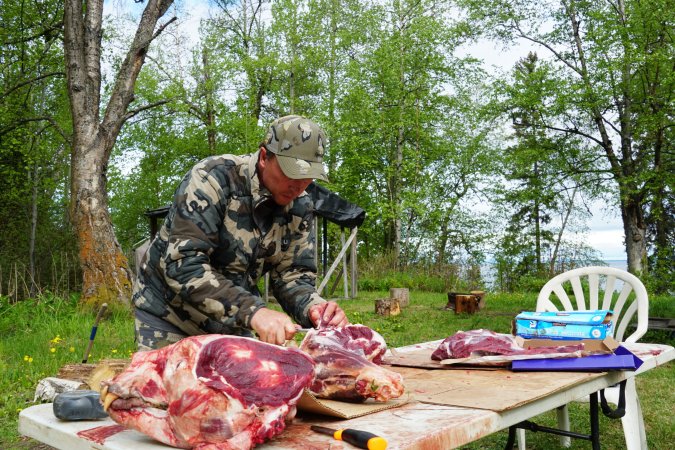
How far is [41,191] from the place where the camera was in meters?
24.2

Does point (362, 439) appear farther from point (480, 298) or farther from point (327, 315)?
point (480, 298)

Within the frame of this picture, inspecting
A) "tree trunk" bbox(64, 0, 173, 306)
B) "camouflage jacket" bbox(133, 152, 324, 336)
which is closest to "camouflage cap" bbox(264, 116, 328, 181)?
"camouflage jacket" bbox(133, 152, 324, 336)

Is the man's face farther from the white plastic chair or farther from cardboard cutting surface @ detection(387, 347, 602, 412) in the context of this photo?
the white plastic chair

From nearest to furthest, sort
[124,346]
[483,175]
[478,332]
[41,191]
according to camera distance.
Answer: [478,332], [124,346], [41,191], [483,175]

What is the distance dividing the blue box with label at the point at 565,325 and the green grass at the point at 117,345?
2.08m

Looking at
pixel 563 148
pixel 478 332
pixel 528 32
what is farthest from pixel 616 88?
pixel 478 332

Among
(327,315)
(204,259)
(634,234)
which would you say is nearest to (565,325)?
(327,315)

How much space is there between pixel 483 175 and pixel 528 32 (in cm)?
937

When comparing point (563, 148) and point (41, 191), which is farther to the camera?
point (41, 191)

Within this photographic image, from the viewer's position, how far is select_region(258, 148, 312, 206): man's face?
2539 mm

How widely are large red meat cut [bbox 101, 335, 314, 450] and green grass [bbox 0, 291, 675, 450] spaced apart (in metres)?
3.66

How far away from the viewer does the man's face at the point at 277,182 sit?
2539 millimetres

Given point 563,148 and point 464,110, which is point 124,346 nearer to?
point 563,148

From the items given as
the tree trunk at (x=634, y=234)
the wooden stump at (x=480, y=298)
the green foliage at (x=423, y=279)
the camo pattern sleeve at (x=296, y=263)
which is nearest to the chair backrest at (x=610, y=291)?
the camo pattern sleeve at (x=296, y=263)
